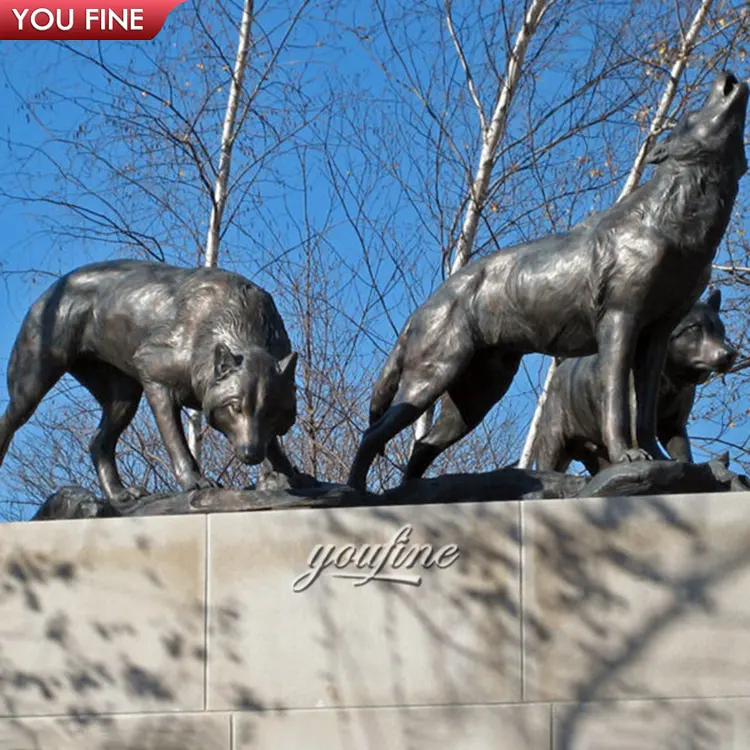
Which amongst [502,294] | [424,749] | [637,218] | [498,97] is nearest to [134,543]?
[424,749]

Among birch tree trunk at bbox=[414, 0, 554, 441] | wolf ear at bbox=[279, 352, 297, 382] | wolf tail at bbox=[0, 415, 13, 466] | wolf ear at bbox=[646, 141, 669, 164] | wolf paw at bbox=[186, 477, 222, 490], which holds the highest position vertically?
birch tree trunk at bbox=[414, 0, 554, 441]

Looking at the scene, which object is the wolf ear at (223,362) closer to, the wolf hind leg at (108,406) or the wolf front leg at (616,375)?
the wolf hind leg at (108,406)

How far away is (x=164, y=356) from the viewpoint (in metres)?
8.89

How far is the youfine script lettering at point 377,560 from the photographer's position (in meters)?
7.62

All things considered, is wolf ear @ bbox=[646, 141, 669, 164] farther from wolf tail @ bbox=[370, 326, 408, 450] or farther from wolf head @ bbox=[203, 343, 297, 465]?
wolf head @ bbox=[203, 343, 297, 465]

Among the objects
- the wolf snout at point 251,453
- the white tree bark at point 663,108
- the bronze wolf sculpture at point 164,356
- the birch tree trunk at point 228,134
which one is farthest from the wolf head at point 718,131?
the birch tree trunk at point 228,134

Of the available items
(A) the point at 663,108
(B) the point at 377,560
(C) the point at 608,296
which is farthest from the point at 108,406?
(A) the point at 663,108

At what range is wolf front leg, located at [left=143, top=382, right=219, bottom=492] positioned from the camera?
8594 millimetres

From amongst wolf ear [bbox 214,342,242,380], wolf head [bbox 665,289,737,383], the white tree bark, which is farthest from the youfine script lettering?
the white tree bark

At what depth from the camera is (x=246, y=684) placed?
762 cm

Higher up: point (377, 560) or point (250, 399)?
point (250, 399)

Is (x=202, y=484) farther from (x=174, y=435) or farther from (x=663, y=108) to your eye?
(x=663, y=108)

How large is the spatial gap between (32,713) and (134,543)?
1025 mm

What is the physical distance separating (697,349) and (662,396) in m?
0.39
